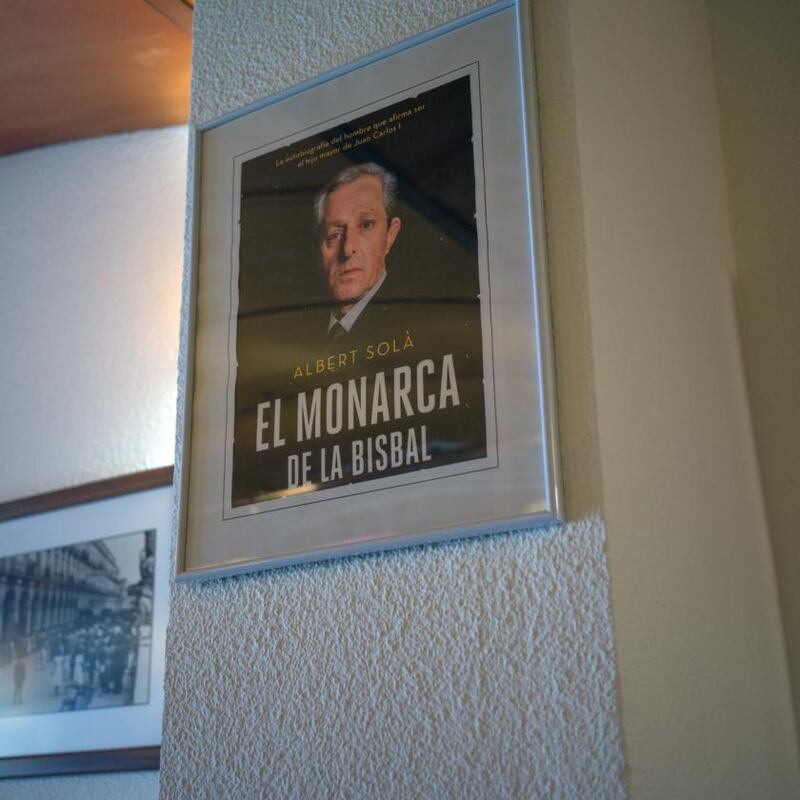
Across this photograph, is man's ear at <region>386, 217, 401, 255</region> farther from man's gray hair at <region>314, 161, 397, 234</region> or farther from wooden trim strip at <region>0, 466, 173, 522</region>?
→ wooden trim strip at <region>0, 466, 173, 522</region>

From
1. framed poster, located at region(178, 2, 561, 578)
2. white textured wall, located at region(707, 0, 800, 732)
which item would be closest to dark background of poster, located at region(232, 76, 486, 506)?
framed poster, located at region(178, 2, 561, 578)

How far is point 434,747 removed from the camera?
96 centimetres

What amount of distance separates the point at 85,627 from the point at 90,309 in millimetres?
594

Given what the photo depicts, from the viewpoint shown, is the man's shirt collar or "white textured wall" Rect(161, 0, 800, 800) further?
the man's shirt collar

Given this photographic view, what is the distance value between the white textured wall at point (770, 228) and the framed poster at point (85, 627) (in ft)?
3.08

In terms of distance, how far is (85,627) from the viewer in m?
1.78

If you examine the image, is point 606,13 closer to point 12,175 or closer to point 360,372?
point 360,372

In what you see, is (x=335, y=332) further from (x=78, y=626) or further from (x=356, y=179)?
(x=78, y=626)

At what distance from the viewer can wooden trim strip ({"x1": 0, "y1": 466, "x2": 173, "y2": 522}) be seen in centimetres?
177

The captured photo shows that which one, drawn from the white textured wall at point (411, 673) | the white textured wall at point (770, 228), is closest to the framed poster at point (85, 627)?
the white textured wall at point (411, 673)

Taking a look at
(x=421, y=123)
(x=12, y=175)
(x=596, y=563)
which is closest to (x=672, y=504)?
(x=596, y=563)

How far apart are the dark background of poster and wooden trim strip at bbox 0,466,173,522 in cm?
58

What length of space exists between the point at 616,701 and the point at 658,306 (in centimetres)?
42

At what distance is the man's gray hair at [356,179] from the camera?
1.16m
